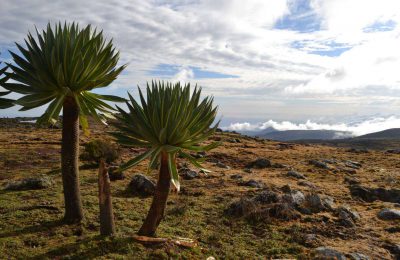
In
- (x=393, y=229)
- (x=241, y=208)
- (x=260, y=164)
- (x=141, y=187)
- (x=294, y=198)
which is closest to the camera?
(x=393, y=229)

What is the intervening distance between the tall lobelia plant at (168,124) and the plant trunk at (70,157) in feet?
5.37

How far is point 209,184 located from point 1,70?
1347 centimetres

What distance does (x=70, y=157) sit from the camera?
9.87 m

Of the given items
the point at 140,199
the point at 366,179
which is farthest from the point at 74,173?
the point at 366,179

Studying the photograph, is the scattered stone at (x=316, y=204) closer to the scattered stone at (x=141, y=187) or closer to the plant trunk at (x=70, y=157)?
the scattered stone at (x=141, y=187)

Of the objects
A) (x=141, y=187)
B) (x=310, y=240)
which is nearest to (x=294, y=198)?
(x=310, y=240)

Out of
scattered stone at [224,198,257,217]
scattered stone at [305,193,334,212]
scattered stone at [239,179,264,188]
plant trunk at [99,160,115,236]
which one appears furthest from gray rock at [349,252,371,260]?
scattered stone at [239,179,264,188]

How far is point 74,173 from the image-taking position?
10031mm

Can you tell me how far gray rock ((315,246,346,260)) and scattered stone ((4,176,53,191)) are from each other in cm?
1237

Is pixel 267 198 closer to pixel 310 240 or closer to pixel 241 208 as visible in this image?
pixel 241 208

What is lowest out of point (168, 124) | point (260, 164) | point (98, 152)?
point (260, 164)

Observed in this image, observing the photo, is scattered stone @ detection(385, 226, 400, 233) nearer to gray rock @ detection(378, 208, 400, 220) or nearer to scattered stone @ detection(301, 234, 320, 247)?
gray rock @ detection(378, 208, 400, 220)

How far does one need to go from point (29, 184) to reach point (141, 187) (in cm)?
518

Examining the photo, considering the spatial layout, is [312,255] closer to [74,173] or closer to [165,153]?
[165,153]
